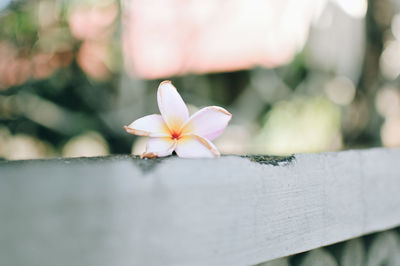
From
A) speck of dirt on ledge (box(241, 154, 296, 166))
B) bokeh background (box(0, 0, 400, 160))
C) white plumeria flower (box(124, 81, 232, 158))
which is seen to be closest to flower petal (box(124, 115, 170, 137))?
white plumeria flower (box(124, 81, 232, 158))

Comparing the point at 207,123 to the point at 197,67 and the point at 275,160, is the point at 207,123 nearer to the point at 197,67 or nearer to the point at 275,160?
the point at 275,160

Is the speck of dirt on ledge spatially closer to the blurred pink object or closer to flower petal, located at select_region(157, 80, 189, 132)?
flower petal, located at select_region(157, 80, 189, 132)

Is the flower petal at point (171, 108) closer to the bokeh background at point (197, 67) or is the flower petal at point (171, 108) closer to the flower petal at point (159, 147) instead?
the flower petal at point (159, 147)

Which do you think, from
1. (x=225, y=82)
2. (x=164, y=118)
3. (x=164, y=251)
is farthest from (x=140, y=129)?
(x=225, y=82)

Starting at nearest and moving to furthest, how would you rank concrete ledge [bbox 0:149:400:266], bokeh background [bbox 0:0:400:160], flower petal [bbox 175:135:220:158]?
1. concrete ledge [bbox 0:149:400:266]
2. flower petal [bbox 175:135:220:158]
3. bokeh background [bbox 0:0:400:160]

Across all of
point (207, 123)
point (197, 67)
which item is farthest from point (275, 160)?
point (197, 67)

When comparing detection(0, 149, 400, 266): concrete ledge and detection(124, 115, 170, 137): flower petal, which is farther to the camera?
detection(124, 115, 170, 137): flower petal

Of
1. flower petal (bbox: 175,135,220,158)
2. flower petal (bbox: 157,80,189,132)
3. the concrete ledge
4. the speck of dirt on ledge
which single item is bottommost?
the concrete ledge
